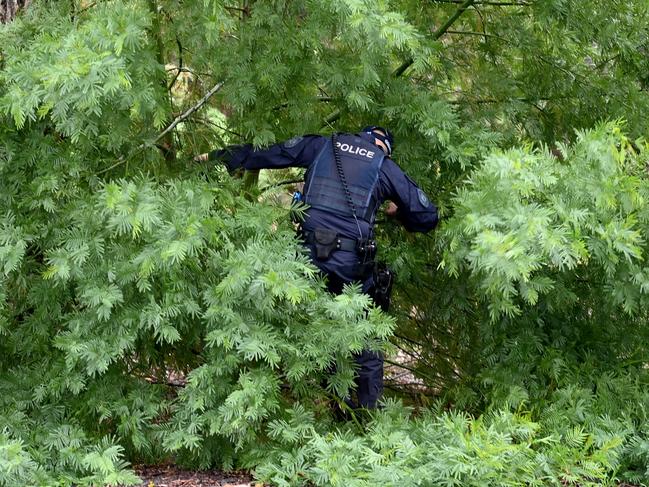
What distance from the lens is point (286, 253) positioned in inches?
176

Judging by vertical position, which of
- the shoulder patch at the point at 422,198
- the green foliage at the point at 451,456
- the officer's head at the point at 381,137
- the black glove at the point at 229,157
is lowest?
the green foliage at the point at 451,456

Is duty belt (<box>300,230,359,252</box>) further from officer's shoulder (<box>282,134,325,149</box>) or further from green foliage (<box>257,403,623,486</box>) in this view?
green foliage (<box>257,403,623,486</box>)

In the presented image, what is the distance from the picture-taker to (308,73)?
4840 mm

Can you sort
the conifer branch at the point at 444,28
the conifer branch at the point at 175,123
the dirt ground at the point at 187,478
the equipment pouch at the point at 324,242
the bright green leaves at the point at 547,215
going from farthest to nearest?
the conifer branch at the point at 444,28 < the equipment pouch at the point at 324,242 < the conifer branch at the point at 175,123 < the dirt ground at the point at 187,478 < the bright green leaves at the point at 547,215

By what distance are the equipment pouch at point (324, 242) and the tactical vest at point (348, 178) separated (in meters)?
0.15

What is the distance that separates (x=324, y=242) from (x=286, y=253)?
49 centimetres

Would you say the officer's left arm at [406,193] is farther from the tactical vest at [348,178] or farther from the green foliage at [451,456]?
the green foliage at [451,456]

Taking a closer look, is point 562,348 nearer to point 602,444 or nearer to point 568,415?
point 568,415

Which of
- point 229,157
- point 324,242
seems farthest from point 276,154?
point 324,242

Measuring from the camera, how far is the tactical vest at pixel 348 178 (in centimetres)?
496

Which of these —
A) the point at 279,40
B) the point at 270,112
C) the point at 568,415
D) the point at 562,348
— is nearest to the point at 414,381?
the point at 562,348

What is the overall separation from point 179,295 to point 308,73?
1.52 meters

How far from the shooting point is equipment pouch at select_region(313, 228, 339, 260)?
16.1 ft

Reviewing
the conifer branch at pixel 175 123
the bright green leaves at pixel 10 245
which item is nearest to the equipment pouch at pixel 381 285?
→ the conifer branch at pixel 175 123
